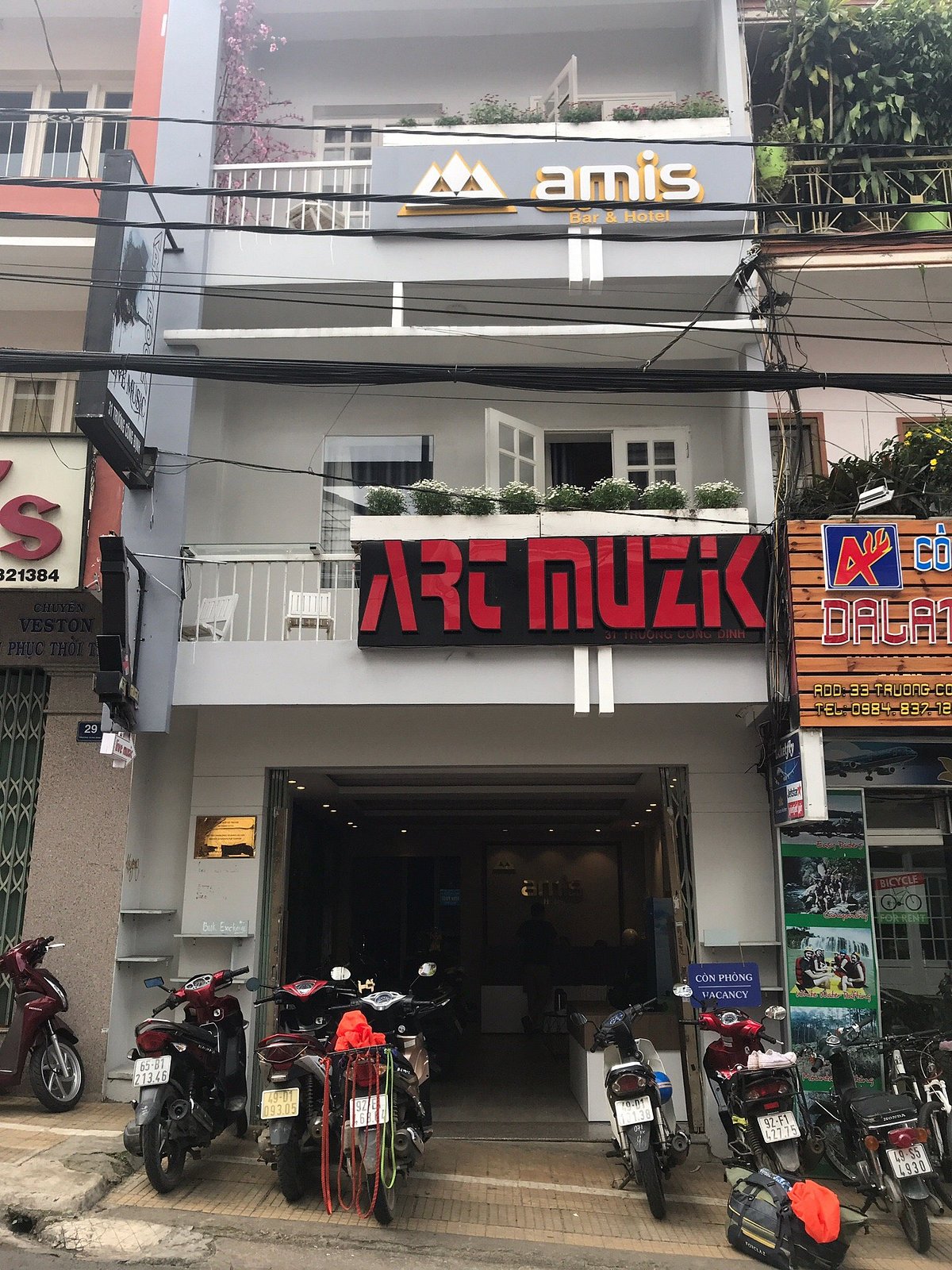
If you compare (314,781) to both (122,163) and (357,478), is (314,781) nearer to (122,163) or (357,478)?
(357,478)

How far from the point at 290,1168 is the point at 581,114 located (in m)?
9.32

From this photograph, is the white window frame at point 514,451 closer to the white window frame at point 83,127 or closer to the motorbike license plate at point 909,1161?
the white window frame at point 83,127

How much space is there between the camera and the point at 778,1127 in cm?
609

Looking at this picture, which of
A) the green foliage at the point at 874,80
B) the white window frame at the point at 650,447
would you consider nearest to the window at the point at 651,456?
the white window frame at the point at 650,447

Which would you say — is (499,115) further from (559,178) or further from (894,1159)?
(894,1159)

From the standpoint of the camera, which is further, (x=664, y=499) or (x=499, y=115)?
(x=499, y=115)

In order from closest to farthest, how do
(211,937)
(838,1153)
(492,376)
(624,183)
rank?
1. (838,1153)
2. (492,376)
3. (211,937)
4. (624,183)

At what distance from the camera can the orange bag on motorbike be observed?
574 centimetres

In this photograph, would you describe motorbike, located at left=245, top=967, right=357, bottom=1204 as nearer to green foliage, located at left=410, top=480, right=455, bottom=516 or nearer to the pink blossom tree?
→ green foliage, located at left=410, top=480, right=455, bottom=516

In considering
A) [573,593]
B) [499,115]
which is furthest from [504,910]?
[499,115]

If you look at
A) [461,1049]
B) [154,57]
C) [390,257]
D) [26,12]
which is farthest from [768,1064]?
[26,12]

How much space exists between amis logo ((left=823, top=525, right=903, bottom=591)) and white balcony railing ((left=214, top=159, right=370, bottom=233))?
5476mm

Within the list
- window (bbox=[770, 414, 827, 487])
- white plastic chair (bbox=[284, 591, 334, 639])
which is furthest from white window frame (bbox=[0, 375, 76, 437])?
window (bbox=[770, 414, 827, 487])

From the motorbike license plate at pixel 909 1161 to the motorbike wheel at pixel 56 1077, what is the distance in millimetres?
6262
